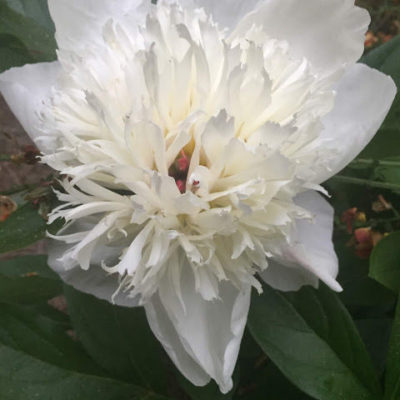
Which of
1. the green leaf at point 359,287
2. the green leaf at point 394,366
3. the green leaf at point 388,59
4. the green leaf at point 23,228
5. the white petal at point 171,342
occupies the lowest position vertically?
the green leaf at point 359,287

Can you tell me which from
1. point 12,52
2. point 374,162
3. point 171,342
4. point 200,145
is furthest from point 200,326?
point 12,52

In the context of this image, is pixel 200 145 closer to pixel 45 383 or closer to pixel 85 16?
pixel 85 16

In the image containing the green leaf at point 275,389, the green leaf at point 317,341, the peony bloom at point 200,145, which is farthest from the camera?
the green leaf at point 275,389

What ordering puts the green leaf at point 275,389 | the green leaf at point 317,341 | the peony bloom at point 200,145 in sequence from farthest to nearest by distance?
the green leaf at point 275,389, the green leaf at point 317,341, the peony bloom at point 200,145

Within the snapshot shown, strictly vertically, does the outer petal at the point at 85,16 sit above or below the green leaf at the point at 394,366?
above

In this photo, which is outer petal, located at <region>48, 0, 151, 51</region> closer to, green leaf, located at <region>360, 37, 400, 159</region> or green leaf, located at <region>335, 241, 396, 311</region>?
green leaf, located at <region>360, 37, 400, 159</region>

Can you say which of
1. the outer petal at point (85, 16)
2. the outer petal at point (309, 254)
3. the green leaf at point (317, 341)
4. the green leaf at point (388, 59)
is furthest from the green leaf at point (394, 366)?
the outer petal at point (85, 16)

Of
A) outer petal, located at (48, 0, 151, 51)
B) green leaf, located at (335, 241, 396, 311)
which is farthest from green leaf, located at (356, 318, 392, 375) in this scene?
outer petal, located at (48, 0, 151, 51)

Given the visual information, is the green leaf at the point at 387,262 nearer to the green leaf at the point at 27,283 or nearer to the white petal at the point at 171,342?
the white petal at the point at 171,342
